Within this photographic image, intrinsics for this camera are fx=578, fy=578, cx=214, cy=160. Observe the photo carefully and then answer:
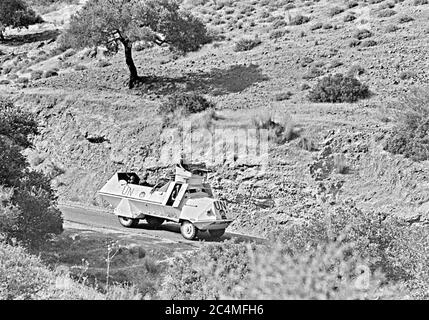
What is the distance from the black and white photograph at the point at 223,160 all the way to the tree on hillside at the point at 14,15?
8.99 metres

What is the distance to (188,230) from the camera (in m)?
17.8

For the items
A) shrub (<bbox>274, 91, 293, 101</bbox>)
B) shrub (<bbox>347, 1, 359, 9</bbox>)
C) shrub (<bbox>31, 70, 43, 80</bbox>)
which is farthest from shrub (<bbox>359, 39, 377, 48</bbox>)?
shrub (<bbox>31, 70, 43, 80</bbox>)

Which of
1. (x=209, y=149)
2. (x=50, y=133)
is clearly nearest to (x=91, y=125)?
(x=50, y=133)

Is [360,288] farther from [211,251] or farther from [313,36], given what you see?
[313,36]

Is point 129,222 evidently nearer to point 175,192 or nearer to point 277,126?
point 175,192

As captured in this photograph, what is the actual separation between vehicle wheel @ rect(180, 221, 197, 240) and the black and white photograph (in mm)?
45

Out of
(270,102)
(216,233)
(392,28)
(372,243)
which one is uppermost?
(372,243)

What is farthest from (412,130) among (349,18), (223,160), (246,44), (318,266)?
(349,18)

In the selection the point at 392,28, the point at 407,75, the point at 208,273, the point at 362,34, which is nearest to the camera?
the point at 208,273

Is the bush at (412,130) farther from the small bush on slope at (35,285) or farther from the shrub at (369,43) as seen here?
the small bush on slope at (35,285)

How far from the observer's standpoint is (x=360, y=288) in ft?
29.5

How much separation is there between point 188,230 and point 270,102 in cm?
1226

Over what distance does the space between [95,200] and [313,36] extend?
18.1m

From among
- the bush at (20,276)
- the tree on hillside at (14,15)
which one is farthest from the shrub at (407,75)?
the tree on hillside at (14,15)
